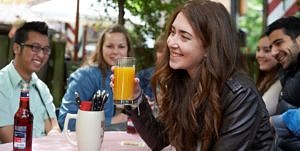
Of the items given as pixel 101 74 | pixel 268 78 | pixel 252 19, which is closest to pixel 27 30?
pixel 101 74

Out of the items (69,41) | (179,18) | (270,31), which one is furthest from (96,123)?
(69,41)

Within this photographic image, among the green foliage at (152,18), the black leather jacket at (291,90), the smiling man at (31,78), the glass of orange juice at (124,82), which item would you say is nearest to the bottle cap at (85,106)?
the glass of orange juice at (124,82)

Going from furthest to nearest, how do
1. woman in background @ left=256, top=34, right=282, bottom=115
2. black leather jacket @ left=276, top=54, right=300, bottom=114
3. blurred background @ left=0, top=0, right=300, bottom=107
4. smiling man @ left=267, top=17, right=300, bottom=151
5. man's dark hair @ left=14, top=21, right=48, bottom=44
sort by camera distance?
blurred background @ left=0, top=0, right=300, bottom=107 → woman in background @ left=256, top=34, right=282, bottom=115 → man's dark hair @ left=14, top=21, right=48, bottom=44 → black leather jacket @ left=276, top=54, right=300, bottom=114 → smiling man @ left=267, top=17, right=300, bottom=151

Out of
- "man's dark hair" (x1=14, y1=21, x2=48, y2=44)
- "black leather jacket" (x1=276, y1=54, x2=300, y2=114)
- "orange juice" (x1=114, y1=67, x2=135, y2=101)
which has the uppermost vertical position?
"man's dark hair" (x1=14, y1=21, x2=48, y2=44)

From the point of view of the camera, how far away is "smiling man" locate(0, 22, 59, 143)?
2824 millimetres

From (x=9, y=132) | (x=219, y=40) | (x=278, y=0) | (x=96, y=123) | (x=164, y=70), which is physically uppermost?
(x=278, y=0)

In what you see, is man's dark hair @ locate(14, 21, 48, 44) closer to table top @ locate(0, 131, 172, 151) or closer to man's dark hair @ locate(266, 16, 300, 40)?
table top @ locate(0, 131, 172, 151)

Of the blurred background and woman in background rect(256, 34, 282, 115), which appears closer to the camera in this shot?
woman in background rect(256, 34, 282, 115)

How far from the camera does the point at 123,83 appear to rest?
6.45 ft

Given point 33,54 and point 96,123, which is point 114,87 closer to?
point 96,123

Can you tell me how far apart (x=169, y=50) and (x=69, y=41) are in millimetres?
8717

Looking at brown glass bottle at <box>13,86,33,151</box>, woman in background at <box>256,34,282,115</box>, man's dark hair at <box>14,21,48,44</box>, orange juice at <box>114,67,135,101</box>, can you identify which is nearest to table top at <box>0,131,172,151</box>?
brown glass bottle at <box>13,86,33,151</box>

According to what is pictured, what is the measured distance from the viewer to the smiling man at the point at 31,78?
9.27ft

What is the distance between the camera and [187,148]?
1840 millimetres
